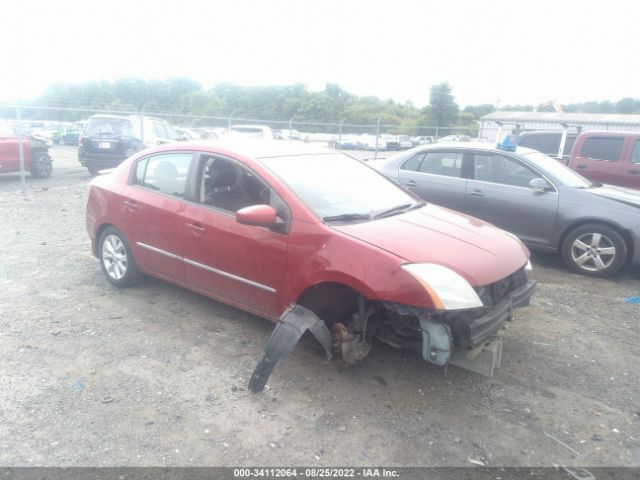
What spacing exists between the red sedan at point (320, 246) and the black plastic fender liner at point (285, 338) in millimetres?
25

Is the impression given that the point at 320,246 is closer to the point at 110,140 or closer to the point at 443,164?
the point at 443,164

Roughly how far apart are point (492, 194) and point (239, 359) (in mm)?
4254

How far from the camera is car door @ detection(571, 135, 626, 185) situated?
8984 mm

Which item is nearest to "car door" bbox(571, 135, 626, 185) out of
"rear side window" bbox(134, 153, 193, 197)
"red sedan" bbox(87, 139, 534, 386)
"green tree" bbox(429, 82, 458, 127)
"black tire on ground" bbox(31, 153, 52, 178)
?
"red sedan" bbox(87, 139, 534, 386)

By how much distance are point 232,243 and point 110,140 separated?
33.3 feet

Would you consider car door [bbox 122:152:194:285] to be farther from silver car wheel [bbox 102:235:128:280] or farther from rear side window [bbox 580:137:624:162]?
rear side window [bbox 580:137:624:162]

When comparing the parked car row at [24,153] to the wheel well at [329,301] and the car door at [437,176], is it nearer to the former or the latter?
the car door at [437,176]

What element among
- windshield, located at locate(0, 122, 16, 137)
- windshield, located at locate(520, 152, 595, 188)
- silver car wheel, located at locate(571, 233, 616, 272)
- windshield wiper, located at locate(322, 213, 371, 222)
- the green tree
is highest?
the green tree

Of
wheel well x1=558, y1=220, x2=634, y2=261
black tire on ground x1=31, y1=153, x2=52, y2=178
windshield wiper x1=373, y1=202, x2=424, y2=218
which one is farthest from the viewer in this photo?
black tire on ground x1=31, y1=153, x2=52, y2=178

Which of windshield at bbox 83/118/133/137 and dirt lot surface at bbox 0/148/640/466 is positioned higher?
windshield at bbox 83/118/133/137

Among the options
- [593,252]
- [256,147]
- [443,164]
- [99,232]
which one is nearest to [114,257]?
[99,232]

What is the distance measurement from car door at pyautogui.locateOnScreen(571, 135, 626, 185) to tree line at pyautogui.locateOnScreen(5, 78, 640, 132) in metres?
23.6

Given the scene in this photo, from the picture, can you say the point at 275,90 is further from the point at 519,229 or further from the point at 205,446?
the point at 205,446

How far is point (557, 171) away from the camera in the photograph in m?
6.49
